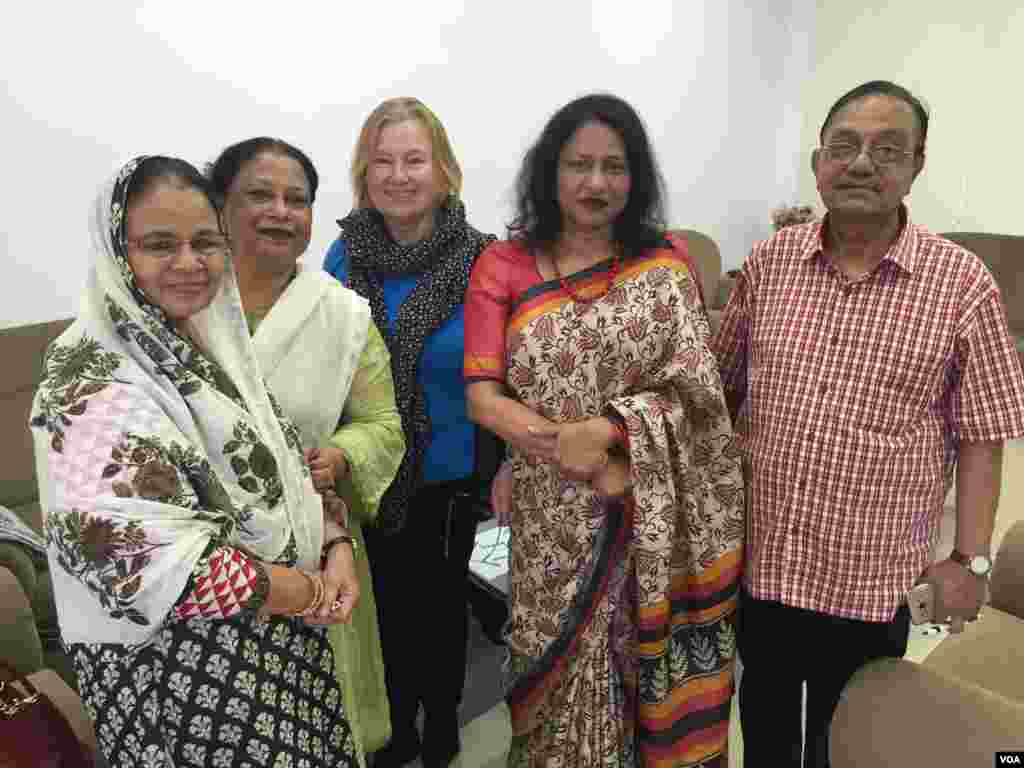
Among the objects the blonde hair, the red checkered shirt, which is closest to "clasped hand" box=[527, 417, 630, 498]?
the red checkered shirt

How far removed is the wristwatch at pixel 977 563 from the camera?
1270mm

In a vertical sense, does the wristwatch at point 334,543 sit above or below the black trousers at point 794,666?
above

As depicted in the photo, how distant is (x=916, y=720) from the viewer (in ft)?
3.84

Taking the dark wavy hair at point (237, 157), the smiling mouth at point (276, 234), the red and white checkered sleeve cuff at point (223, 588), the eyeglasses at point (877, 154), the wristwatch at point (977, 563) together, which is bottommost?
the wristwatch at point (977, 563)

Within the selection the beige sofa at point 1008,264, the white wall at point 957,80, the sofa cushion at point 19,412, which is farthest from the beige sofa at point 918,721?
the white wall at point 957,80

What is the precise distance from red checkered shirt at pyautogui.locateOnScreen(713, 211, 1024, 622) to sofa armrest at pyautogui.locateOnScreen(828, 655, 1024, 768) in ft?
0.35

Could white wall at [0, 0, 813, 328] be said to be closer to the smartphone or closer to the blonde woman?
the blonde woman

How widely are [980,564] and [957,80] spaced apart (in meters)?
4.09

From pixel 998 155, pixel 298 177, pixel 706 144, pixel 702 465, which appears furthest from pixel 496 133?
pixel 998 155

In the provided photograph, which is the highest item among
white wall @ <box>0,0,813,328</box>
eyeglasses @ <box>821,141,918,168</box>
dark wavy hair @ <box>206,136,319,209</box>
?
white wall @ <box>0,0,813,328</box>

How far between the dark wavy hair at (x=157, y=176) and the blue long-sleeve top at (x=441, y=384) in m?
0.60

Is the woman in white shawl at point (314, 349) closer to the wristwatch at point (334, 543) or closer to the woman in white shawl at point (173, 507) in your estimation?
the wristwatch at point (334, 543)

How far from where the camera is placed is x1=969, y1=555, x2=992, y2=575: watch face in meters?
1.27

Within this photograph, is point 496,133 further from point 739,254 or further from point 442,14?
point 739,254
